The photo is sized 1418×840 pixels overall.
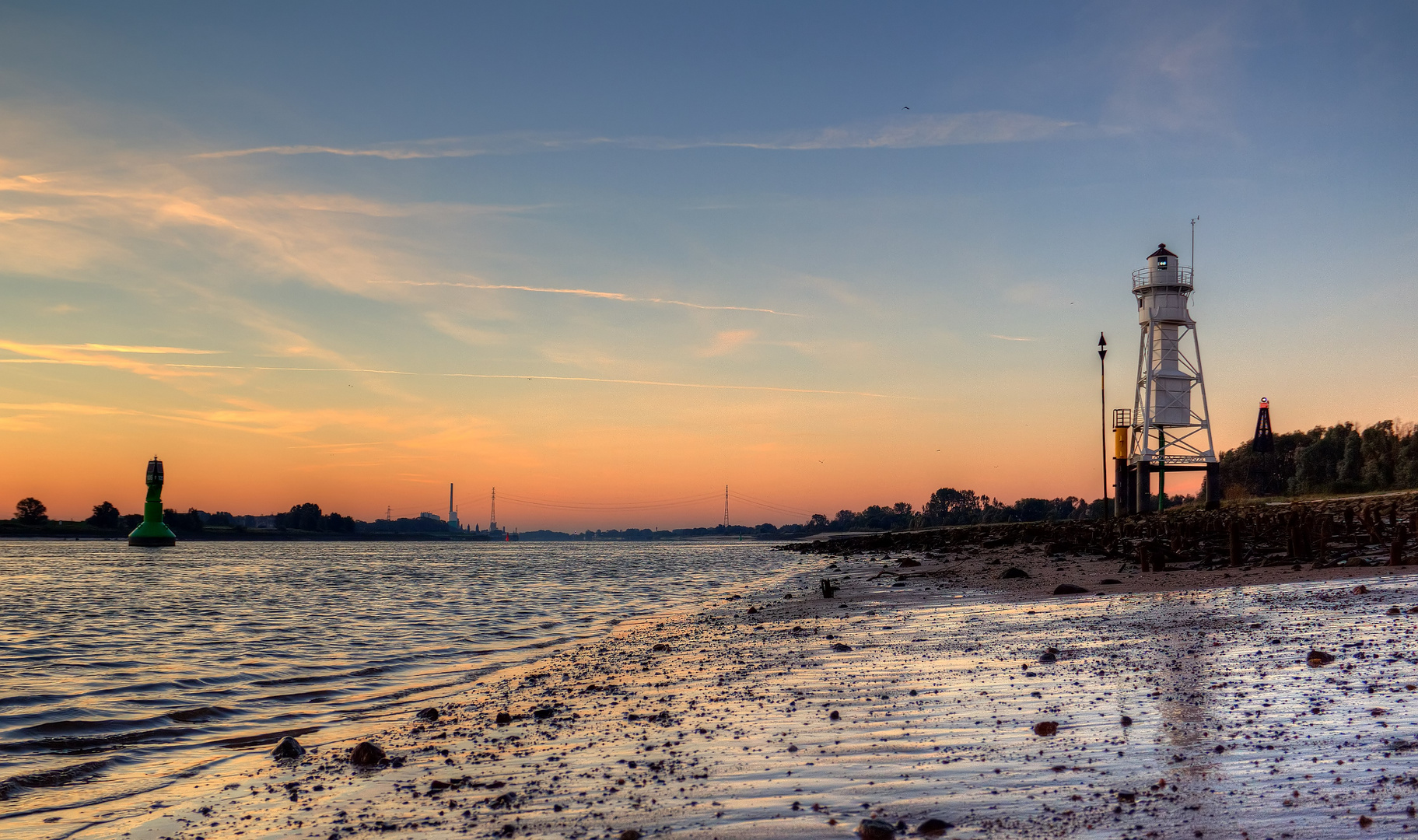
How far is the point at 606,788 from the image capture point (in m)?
5.65

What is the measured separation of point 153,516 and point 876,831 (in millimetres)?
109804

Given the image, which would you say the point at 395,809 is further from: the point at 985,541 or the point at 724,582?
the point at 985,541

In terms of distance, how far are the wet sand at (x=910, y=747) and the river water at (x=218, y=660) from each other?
1.07 meters

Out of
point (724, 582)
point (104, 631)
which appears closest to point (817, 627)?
point (104, 631)

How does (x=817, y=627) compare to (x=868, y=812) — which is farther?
(x=817, y=627)

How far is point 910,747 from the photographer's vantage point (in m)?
6.14

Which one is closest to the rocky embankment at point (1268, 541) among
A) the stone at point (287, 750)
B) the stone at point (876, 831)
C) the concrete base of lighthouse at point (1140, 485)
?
the concrete base of lighthouse at point (1140, 485)

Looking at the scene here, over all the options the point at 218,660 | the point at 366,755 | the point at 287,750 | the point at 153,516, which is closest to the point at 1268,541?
the point at 366,755

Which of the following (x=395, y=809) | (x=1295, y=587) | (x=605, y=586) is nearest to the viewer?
(x=395, y=809)

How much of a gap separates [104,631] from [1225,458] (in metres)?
88.3

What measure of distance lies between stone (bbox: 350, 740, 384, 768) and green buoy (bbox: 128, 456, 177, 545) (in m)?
95.7

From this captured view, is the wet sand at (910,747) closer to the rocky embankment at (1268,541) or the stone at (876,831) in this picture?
the stone at (876,831)

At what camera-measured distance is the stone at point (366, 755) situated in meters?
6.94

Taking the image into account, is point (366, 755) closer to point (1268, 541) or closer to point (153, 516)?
point (1268, 541)
